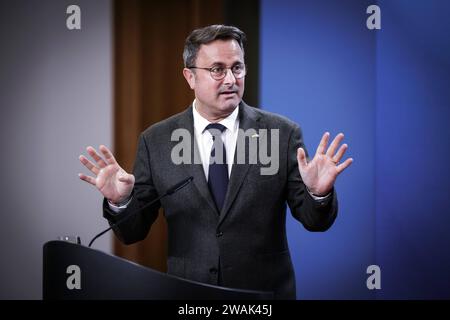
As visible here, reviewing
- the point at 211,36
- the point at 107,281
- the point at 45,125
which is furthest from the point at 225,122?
the point at 45,125

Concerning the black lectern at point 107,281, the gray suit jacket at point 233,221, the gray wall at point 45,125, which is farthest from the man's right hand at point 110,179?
the gray wall at point 45,125

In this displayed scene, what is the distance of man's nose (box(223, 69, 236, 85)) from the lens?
72.3 inches

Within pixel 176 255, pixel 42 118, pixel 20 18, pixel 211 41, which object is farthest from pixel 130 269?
pixel 20 18

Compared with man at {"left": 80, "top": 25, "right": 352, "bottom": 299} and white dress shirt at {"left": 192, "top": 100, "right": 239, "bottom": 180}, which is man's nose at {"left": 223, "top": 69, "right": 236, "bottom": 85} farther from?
white dress shirt at {"left": 192, "top": 100, "right": 239, "bottom": 180}

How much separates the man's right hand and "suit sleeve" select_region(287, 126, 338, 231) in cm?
54

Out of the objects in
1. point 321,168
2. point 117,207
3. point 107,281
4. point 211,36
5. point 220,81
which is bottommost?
point 107,281

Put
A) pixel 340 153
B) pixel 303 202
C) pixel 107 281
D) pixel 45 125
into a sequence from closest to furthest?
pixel 107 281
pixel 340 153
pixel 303 202
pixel 45 125

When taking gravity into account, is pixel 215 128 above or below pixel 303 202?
above

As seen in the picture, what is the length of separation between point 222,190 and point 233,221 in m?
0.11

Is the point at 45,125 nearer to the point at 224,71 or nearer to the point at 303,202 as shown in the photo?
the point at 224,71

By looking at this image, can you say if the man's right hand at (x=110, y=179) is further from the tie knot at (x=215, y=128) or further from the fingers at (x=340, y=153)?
the fingers at (x=340, y=153)

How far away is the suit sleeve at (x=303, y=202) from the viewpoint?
1.64 meters

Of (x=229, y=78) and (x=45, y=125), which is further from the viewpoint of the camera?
(x=45, y=125)

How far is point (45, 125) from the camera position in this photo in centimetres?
294
